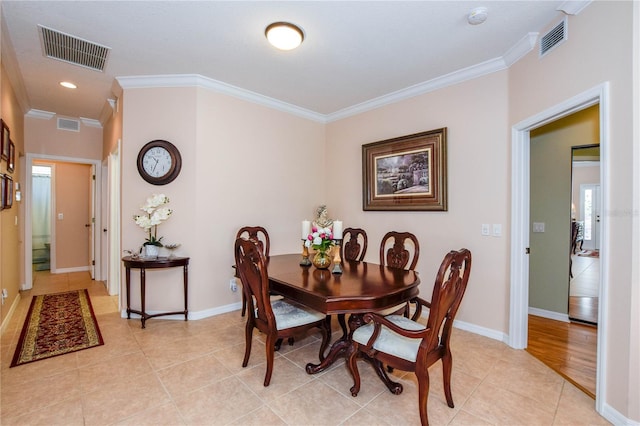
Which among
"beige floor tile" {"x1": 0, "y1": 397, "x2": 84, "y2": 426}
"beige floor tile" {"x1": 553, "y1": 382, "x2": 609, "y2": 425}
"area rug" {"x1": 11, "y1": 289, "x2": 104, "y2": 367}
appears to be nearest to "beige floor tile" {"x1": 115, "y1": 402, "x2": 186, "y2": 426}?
"beige floor tile" {"x1": 0, "y1": 397, "x2": 84, "y2": 426}

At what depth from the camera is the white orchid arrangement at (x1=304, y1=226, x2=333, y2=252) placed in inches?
95.6

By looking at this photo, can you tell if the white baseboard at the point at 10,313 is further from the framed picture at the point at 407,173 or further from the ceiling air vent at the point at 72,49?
the framed picture at the point at 407,173

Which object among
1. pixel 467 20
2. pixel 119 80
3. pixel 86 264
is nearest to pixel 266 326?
pixel 467 20

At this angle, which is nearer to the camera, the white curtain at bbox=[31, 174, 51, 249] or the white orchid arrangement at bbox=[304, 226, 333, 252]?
the white orchid arrangement at bbox=[304, 226, 333, 252]

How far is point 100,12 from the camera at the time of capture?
7.25ft

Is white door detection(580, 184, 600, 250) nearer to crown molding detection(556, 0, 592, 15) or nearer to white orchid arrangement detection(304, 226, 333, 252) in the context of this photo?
crown molding detection(556, 0, 592, 15)

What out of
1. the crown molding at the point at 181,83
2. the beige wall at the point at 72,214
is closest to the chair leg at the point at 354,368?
the crown molding at the point at 181,83

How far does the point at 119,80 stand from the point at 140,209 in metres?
1.44

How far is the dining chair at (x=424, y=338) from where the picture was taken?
1551mm

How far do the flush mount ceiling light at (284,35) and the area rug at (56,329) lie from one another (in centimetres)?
308

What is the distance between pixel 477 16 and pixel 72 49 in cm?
345

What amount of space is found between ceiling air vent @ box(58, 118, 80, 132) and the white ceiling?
0.99m

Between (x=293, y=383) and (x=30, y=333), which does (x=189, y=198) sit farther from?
(x=293, y=383)

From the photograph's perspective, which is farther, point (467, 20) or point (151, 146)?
point (151, 146)
